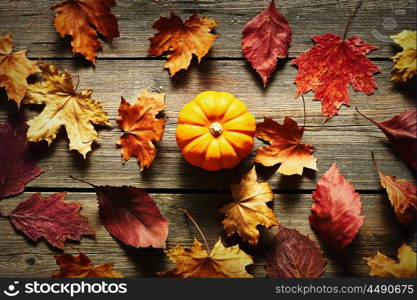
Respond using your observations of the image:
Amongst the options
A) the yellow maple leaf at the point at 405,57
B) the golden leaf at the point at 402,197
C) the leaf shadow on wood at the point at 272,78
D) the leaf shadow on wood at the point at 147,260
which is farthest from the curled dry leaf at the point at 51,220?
the yellow maple leaf at the point at 405,57

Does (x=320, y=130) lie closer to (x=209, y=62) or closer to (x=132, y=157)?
(x=209, y=62)

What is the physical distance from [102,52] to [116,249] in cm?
62

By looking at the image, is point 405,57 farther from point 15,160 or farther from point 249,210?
point 15,160

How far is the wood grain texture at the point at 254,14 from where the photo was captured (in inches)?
62.1

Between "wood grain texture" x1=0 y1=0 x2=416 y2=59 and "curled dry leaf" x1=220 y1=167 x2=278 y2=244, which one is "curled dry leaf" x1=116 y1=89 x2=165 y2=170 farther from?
"curled dry leaf" x1=220 y1=167 x2=278 y2=244

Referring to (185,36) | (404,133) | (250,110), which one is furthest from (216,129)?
(404,133)

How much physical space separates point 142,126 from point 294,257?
1.97ft

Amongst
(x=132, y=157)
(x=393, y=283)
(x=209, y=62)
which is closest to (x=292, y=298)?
(x=393, y=283)

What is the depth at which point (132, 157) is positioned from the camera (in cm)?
158

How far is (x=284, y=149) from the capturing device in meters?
1.54

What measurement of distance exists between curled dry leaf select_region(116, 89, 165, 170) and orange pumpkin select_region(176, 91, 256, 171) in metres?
0.10

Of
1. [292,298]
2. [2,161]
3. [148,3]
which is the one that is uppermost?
[148,3]

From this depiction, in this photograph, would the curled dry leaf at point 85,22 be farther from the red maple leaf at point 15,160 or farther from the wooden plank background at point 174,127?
the red maple leaf at point 15,160

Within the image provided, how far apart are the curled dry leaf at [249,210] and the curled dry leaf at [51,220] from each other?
16.8 inches
